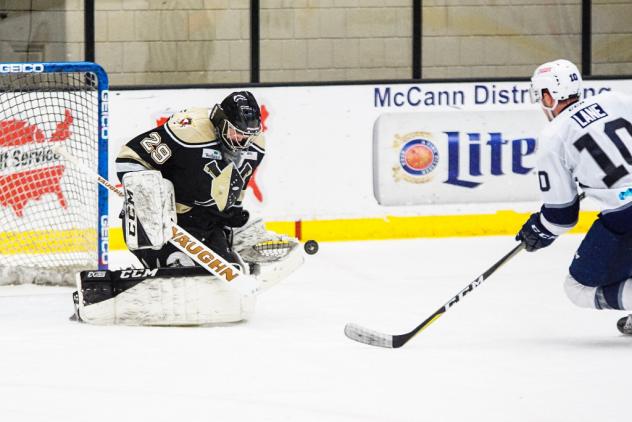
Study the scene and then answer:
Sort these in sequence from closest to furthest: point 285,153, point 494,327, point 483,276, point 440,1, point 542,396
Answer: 1. point 542,396
2. point 483,276
3. point 494,327
4. point 285,153
5. point 440,1

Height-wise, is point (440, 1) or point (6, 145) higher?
point (440, 1)

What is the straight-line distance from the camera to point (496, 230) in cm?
738

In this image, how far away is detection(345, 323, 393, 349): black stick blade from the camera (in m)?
4.28

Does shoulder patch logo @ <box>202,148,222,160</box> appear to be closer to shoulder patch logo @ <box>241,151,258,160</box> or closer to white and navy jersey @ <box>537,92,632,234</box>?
shoulder patch logo @ <box>241,151,258,160</box>

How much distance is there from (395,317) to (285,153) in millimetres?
2281

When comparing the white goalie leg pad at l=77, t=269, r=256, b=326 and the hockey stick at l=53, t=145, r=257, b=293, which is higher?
the hockey stick at l=53, t=145, r=257, b=293

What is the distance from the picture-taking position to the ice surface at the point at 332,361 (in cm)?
340

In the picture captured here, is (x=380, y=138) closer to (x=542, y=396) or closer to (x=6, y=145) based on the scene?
(x=6, y=145)

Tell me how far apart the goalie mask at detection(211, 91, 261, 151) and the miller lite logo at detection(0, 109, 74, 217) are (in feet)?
4.70

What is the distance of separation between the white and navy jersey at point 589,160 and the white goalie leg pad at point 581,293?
21 centimetres

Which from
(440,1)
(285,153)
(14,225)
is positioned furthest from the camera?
(440,1)

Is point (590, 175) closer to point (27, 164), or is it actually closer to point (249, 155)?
point (249, 155)

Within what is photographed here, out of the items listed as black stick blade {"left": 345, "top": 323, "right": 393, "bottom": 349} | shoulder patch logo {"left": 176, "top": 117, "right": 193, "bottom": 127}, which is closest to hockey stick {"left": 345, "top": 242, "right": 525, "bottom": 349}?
black stick blade {"left": 345, "top": 323, "right": 393, "bottom": 349}

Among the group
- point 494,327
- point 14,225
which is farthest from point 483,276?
point 14,225
